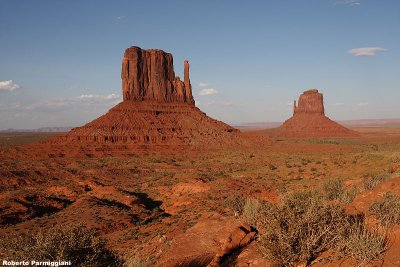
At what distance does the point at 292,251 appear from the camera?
19.5 feet

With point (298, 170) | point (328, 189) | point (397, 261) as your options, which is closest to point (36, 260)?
point (397, 261)

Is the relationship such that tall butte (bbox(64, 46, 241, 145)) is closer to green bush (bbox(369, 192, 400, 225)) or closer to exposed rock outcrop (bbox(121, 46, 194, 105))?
exposed rock outcrop (bbox(121, 46, 194, 105))

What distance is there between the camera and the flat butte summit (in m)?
61.7

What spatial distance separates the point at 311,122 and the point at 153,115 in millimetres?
66830

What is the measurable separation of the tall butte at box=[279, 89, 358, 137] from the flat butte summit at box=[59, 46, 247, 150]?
153 ft

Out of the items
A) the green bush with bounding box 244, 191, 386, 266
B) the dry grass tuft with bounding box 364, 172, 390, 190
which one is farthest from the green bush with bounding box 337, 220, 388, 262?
the dry grass tuft with bounding box 364, 172, 390, 190

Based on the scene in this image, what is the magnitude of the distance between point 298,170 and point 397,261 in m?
27.4

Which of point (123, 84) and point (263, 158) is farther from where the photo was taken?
point (123, 84)

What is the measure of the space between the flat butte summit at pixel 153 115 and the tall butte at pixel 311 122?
46.6 m

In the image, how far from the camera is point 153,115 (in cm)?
6931

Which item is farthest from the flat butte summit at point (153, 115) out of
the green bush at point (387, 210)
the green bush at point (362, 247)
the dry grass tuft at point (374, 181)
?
the green bush at point (362, 247)

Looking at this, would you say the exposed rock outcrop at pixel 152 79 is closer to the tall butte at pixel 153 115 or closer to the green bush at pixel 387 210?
the tall butte at pixel 153 115

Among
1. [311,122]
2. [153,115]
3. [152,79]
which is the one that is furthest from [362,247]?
[311,122]

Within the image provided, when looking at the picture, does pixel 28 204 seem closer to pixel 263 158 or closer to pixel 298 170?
pixel 298 170
